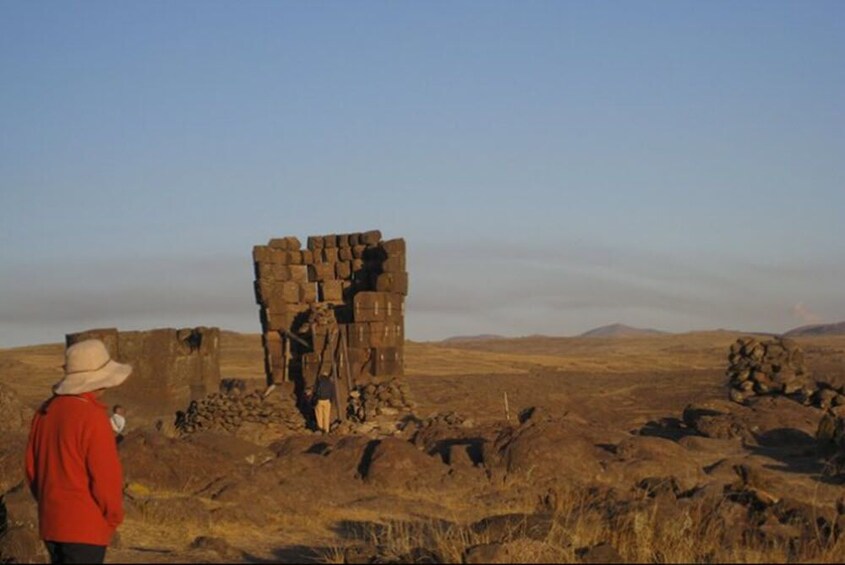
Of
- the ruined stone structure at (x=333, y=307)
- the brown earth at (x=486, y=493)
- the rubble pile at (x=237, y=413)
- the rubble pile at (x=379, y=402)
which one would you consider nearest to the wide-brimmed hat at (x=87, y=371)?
the brown earth at (x=486, y=493)

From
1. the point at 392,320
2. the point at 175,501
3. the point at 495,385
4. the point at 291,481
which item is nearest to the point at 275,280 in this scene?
the point at 392,320

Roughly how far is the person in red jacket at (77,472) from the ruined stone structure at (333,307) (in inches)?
807

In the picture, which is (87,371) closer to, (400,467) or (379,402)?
(400,467)

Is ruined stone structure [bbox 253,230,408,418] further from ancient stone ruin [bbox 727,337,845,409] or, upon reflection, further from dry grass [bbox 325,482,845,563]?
dry grass [bbox 325,482,845,563]

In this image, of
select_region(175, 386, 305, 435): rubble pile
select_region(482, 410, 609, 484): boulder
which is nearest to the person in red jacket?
select_region(482, 410, 609, 484): boulder

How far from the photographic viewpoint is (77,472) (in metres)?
7.47

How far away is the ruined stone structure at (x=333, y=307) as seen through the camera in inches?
1125

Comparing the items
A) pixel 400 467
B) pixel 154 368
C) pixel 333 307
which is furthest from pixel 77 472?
pixel 333 307

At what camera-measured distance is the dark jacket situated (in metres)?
27.5

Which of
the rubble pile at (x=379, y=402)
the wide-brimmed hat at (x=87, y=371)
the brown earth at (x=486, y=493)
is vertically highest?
the wide-brimmed hat at (x=87, y=371)

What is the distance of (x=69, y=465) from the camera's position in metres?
7.45

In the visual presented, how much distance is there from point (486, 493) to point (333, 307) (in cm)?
1539

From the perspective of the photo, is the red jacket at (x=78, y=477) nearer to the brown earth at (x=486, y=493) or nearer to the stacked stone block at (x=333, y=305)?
the brown earth at (x=486, y=493)

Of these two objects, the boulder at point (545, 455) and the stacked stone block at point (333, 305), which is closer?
the boulder at point (545, 455)
